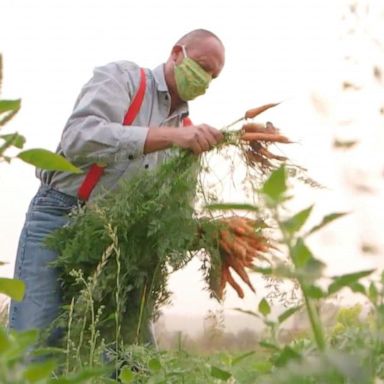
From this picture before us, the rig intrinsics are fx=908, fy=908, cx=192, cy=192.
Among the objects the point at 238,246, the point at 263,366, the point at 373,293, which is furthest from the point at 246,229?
the point at 373,293

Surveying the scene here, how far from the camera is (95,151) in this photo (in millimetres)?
3346

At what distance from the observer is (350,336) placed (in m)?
0.83

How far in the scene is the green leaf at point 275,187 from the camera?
0.61 m

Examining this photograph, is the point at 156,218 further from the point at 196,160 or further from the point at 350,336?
the point at 350,336

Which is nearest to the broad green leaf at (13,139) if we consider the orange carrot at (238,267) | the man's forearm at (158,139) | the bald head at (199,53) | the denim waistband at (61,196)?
the man's forearm at (158,139)

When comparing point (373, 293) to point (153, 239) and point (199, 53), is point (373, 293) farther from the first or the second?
point (199, 53)

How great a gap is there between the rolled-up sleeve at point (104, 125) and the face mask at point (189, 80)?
0.26m

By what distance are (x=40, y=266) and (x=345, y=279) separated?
284 centimetres

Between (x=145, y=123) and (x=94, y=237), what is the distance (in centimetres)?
63

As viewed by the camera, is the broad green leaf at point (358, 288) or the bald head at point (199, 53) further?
the bald head at point (199, 53)

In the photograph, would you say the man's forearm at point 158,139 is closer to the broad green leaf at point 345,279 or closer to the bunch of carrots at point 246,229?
the bunch of carrots at point 246,229

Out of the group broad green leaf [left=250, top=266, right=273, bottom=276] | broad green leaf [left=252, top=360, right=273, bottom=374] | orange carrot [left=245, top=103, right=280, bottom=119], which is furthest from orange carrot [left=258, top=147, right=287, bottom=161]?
broad green leaf [left=250, top=266, right=273, bottom=276]

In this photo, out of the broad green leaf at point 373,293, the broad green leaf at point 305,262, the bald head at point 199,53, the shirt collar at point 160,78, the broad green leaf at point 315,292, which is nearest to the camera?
the broad green leaf at point 305,262

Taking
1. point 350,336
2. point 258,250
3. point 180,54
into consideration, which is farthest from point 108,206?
point 350,336
